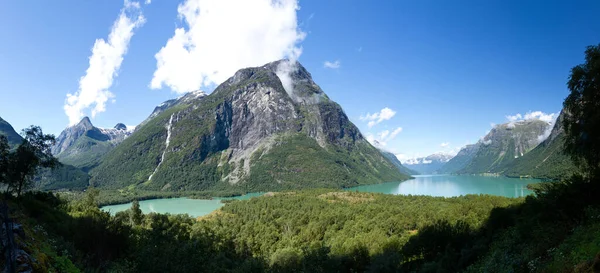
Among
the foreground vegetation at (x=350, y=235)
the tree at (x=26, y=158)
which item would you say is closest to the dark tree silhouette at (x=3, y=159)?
the tree at (x=26, y=158)

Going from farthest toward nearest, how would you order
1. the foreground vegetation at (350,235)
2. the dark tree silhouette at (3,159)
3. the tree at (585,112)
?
1. the dark tree silhouette at (3,159)
2. the tree at (585,112)
3. the foreground vegetation at (350,235)

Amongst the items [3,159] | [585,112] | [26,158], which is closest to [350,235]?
[585,112]

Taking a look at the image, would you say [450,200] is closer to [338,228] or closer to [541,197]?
[338,228]

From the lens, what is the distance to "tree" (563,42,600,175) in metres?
23.3

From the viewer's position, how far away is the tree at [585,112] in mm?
23344

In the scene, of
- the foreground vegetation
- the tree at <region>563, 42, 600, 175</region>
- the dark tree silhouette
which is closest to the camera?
the foreground vegetation

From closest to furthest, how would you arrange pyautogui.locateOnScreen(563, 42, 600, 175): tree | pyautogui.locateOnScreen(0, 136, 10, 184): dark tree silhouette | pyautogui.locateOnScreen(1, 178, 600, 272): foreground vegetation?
pyautogui.locateOnScreen(1, 178, 600, 272): foreground vegetation < pyautogui.locateOnScreen(563, 42, 600, 175): tree < pyautogui.locateOnScreen(0, 136, 10, 184): dark tree silhouette

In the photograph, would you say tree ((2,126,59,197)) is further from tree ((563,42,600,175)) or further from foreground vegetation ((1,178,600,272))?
tree ((563,42,600,175))

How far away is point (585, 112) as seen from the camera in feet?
79.4

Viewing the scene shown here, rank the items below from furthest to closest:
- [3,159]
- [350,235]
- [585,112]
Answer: [350,235]
[3,159]
[585,112]

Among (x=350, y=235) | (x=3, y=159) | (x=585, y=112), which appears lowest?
(x=350, y=235)

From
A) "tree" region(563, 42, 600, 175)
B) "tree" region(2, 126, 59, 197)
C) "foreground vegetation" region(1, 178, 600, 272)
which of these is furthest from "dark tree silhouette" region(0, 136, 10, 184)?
"tree" region(563, 42, 600, 175)

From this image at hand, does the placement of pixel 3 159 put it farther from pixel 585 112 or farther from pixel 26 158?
pixel 585 112

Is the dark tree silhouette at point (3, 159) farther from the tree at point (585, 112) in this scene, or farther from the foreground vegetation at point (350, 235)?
the tree at point (585, 112)
